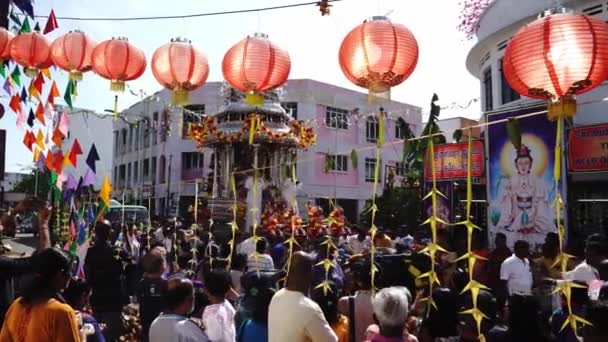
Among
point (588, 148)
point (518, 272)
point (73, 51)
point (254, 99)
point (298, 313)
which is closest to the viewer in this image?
point (298, 313)

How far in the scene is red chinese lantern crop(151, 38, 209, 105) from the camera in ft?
23.3

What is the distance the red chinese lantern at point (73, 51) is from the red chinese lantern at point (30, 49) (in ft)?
0.56

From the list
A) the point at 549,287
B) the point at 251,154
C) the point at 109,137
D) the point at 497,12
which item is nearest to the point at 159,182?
the point at 109,137

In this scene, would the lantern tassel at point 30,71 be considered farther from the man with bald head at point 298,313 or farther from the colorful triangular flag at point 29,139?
the man with bald head at point 298,313

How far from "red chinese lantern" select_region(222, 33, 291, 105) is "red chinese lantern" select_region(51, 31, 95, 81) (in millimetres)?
2454

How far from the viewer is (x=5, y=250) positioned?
640 centimetres

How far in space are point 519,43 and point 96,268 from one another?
4.78 meters

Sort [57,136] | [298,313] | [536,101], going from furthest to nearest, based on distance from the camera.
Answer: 1. [536,101]
2. [57,136]
3. [298,313]

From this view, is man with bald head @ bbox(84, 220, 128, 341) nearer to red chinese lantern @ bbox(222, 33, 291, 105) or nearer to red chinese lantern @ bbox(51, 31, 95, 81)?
red chinese lantern @ bbox(222, 33, 291, 105)

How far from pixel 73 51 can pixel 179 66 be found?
1.75 m

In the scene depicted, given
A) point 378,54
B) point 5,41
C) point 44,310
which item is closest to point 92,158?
point 5,41

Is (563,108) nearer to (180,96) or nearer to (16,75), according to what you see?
(180,96)

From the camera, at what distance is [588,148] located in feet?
33.7

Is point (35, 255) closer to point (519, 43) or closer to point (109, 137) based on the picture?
point (519, 43)
